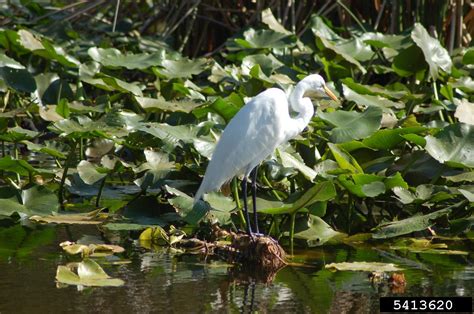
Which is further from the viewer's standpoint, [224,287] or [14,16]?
[14,16]

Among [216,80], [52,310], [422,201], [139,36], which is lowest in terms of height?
[52,310]

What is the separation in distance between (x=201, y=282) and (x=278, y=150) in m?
1.13

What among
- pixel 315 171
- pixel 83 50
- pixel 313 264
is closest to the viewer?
pixel 313 264

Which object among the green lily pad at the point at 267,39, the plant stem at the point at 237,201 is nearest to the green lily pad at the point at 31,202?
the plant stem at the point at 237,201

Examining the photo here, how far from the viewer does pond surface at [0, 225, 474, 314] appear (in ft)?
13.2

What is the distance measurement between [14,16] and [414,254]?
17.6 feet

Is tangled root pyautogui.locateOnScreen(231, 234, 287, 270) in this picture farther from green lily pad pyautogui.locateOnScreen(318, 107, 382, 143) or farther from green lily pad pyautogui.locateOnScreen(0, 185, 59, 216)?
Result: green lily pad pyautogui.locateOnScreen(0, 185, 59, 216)

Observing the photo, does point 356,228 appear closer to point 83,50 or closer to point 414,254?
point 414,254

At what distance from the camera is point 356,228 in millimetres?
5473

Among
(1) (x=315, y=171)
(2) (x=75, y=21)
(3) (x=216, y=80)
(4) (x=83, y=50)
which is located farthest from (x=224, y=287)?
(2) (x=75, y=21)

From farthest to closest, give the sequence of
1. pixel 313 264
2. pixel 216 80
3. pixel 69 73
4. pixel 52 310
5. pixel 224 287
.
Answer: pixel 69 73 → pixel 216 80 → pixel 313 264 → pixel 224 287 → pixel 52 310

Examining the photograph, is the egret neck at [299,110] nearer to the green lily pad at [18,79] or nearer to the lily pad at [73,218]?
the lily pad at [73,218]

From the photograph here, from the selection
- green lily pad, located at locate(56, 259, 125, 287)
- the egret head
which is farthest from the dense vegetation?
green lily pad, located at locate(56, 259, 125, 287)

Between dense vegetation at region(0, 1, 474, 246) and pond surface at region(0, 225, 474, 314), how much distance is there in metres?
0.16
